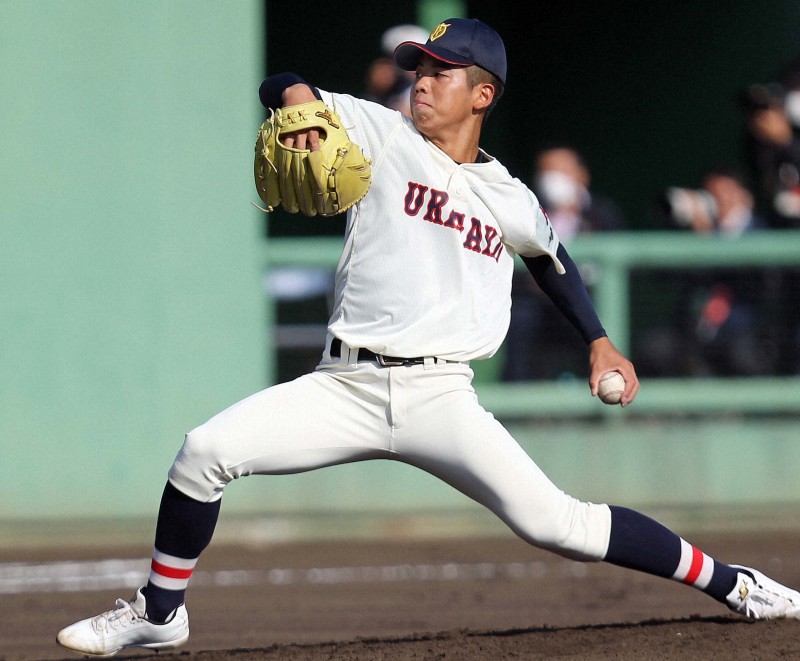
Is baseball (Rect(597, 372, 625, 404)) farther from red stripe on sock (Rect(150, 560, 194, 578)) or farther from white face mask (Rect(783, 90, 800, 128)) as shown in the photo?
white face mask (Rect(783, 90, 800, 128))

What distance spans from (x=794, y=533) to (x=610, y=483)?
1238 millimetres

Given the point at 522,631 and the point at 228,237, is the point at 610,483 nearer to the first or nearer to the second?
the point at 228,237

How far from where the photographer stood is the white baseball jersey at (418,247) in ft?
13.6

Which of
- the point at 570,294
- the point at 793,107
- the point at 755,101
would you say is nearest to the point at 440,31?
the point at 570,294

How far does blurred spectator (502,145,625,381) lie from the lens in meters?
8.47

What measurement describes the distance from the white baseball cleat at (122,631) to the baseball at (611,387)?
4.89 feet

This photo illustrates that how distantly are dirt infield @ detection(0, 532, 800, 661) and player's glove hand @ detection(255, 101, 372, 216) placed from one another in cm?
144

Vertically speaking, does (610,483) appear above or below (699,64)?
below

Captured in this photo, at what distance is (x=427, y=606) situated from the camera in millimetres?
6391

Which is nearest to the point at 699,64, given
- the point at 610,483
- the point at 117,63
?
the point at 610,483

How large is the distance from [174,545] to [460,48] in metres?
1.78

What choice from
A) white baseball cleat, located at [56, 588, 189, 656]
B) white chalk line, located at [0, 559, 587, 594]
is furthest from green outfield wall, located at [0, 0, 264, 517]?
white baseball cleat, located at [56, 588, 189, 656]

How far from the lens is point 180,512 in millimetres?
4113

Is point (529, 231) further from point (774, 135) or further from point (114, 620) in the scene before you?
point (774, 135)
